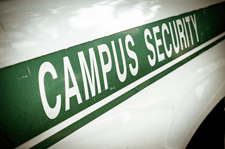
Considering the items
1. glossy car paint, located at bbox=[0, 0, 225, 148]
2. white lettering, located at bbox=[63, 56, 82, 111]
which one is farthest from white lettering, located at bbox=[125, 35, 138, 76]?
white lettering, located at bbox=[63, 56, 82, 111]

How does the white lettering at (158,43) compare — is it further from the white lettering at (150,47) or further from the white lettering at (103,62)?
the white lettering at (103,62)

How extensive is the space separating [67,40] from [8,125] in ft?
1.19

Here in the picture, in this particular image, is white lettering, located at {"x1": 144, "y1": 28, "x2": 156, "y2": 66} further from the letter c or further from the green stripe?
the letter c

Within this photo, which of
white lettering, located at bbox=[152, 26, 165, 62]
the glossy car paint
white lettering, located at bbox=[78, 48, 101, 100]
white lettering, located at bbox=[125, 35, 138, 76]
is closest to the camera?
the glossy car paint

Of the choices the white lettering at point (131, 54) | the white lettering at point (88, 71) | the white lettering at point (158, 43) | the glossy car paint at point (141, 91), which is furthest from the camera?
the white lettering at point (158, 43)

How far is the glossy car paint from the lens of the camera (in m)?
0.70

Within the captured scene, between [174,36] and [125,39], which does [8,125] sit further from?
[174,36]

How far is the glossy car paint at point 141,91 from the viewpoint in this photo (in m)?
0.70

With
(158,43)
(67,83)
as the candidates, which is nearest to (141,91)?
(158,43)

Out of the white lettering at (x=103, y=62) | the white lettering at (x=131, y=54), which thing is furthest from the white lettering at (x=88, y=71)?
the white lettering at (x=131, y=54)

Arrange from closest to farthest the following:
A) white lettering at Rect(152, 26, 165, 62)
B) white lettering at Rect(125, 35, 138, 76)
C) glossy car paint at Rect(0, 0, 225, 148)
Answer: glossy car paint at Rect(0, 0, 225, 148), white lettering at Rect(125, 35, 138, 76), white lettering at Rect(152, 26, 165, 62)

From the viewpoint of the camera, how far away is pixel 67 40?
791mm

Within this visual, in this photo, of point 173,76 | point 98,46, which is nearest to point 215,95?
point 173,76

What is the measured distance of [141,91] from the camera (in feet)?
3.53
